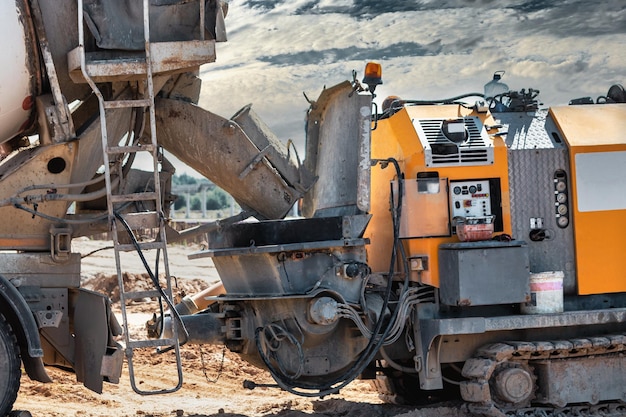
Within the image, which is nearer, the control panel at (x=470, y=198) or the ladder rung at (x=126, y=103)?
the ladder rung at (x=126, y=103)

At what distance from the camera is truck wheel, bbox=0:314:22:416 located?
7062mm

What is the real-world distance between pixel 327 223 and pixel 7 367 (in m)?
2.81

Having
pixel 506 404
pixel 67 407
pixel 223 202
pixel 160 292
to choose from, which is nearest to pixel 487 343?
pixel 506 404

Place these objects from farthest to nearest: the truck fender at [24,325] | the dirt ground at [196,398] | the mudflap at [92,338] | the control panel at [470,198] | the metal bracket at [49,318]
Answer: the dirt ground at [196,398] < the control panel at [470,198] < the mudflap at [92,338] < the metal bracket at [49,318] < the truck fender at [24,325]

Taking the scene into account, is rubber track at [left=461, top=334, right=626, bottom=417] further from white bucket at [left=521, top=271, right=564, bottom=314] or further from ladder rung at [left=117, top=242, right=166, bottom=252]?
ladder rung at [left=117, top=242, right=166, bottom=252]

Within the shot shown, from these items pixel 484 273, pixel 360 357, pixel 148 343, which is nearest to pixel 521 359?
pixel 484 273

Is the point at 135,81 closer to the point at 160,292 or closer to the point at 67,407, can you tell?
the point at 160,292

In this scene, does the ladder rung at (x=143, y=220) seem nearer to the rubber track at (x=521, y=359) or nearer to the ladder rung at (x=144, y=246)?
the ladder rung at (x=144, y=246)

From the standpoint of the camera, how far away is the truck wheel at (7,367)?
23.2ft

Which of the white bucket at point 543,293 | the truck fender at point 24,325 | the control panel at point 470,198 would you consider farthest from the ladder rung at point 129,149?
the white bucket at point 543,293

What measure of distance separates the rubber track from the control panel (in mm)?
1160

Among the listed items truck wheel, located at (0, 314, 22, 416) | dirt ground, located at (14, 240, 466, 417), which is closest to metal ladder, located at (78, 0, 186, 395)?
truck wheel, located at (0, 314, 22, 416)

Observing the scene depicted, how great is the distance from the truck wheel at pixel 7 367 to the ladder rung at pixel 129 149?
1.51m

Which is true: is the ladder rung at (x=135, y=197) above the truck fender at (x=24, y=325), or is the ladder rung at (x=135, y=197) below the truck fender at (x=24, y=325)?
above
